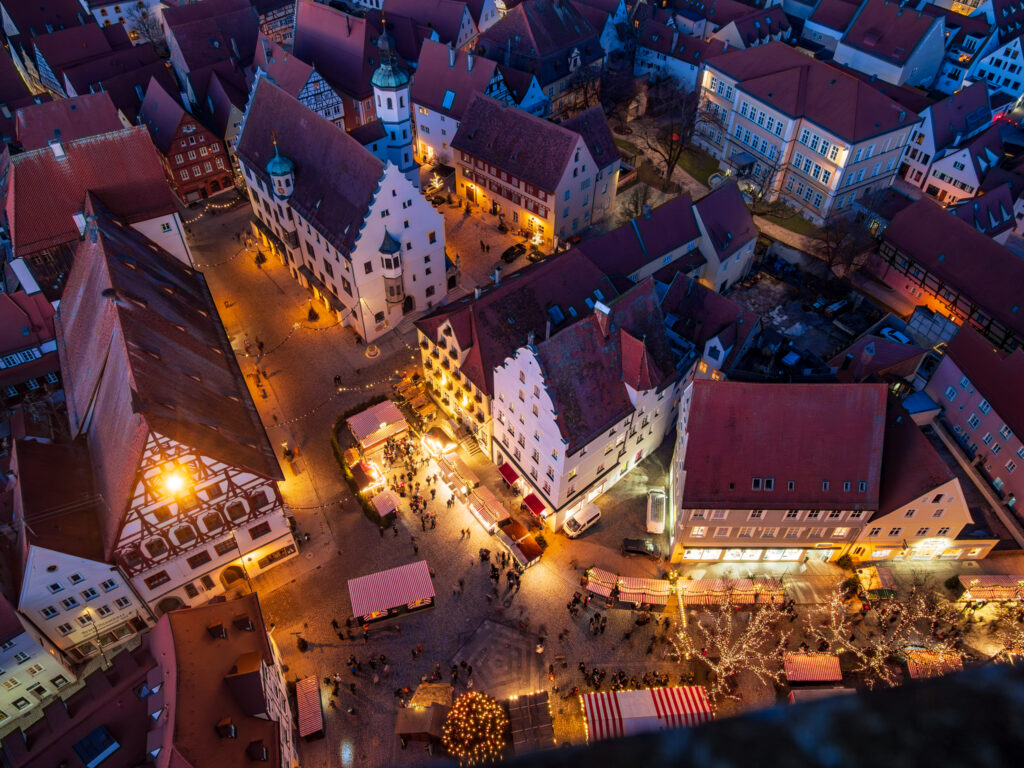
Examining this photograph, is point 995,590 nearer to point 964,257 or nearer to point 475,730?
point 964,257

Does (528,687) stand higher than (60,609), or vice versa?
(60,609)

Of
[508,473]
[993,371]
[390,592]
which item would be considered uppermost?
[993,371]

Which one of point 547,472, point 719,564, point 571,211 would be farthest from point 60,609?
point 571,211

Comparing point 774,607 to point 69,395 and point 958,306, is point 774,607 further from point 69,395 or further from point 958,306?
point 69,395

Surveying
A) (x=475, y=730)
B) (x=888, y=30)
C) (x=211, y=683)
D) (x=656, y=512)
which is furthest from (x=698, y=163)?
(x=211, y=683)

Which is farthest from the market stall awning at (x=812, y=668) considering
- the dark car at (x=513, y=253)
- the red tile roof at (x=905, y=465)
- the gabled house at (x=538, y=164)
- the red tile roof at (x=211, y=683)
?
the gabled house at (x=538, y=164)

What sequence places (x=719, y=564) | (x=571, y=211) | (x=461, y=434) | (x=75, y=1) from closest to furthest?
(x=719, y=564) < (x=461, y=434) < (x=571, y=211) < (x=75, y=1)
